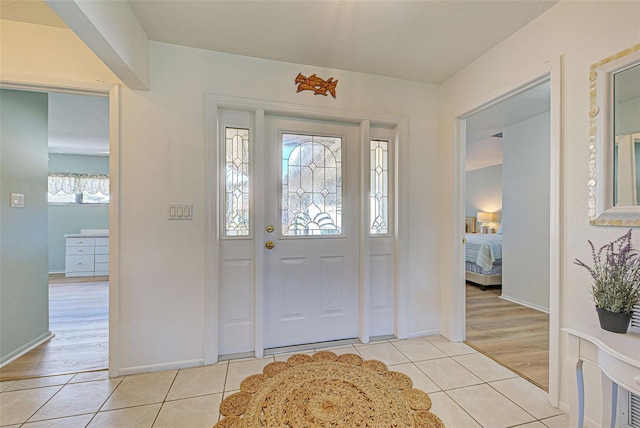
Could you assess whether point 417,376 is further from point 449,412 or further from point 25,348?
point 25,348

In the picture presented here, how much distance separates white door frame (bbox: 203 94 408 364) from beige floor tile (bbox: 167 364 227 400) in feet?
0.33

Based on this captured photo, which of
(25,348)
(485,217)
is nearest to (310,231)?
(25,348)

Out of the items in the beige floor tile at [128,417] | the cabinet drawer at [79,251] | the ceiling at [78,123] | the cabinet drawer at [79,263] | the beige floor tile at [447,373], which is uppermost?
the ceiling at [78,123]

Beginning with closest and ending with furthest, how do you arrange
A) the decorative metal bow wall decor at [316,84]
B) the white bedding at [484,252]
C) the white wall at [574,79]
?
1. the white wall at [574,79]
2. the decorative metal bow wall decor at [316,84]
3. the white bedding at [484,252]

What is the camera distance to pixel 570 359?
134 cm

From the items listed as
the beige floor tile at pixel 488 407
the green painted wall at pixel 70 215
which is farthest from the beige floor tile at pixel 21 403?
the green painted wall at pixel 70 215

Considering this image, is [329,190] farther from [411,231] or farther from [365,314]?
[365,314]

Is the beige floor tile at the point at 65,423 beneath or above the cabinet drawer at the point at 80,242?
beneath

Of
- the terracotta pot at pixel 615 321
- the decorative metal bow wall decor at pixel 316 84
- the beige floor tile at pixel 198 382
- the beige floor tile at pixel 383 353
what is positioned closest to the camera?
the terracotta pot at pixel 615 321

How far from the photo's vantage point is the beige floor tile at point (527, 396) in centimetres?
159

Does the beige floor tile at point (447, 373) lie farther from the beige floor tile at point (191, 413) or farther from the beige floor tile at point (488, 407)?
the beige floor tile at point (191, 413)

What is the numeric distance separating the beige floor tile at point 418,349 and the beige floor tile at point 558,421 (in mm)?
761

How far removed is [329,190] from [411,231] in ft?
2.81

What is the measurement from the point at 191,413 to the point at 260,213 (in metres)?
1.33
